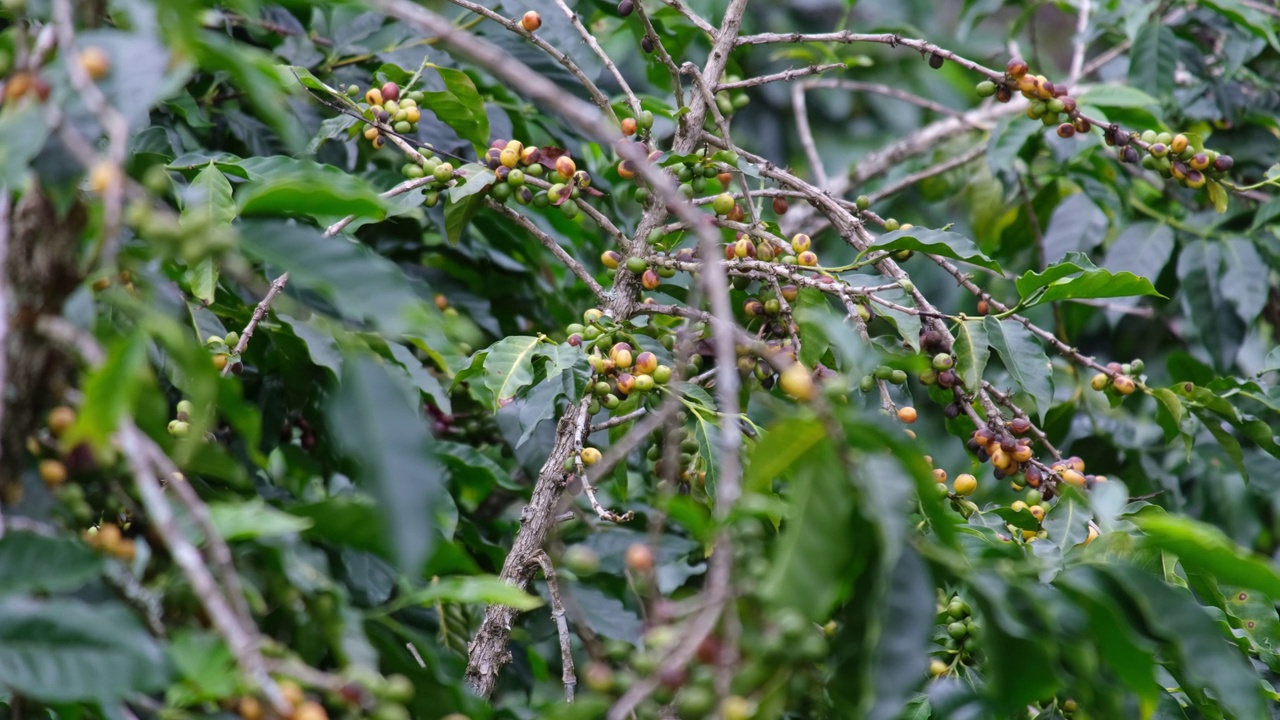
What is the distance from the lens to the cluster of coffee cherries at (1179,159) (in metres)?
1.39

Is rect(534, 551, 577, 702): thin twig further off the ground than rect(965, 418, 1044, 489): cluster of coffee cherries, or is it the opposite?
rect(965, 418, 1044, 489): cluster of coffee cherries

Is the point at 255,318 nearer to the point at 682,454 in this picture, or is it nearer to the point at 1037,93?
the point at 682,454

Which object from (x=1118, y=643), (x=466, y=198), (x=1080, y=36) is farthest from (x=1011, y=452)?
(x=1080, y=36)

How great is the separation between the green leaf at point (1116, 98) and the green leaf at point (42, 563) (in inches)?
65.5

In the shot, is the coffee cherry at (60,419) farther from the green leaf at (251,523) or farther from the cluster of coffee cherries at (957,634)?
the cluster of coffee cherries at (957,634)

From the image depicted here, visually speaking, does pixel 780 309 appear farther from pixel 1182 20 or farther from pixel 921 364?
pixel 1182 20

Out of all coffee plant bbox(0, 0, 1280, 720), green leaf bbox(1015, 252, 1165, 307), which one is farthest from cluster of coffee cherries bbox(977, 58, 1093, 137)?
green leaf bbox(1015, 252, 1165, 307)

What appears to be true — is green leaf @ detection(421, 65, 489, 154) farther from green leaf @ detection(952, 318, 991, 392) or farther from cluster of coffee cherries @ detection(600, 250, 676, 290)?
green leaf @ detection(952, 318, 991, 392)

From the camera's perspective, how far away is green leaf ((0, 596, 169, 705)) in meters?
0.68

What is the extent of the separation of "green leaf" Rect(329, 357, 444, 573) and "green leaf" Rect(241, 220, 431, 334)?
0.04 meters

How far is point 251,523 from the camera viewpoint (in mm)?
771

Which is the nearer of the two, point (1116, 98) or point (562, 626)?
point (562, 626)

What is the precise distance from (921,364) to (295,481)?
1.30 metres

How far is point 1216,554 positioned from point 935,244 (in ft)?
1.48
